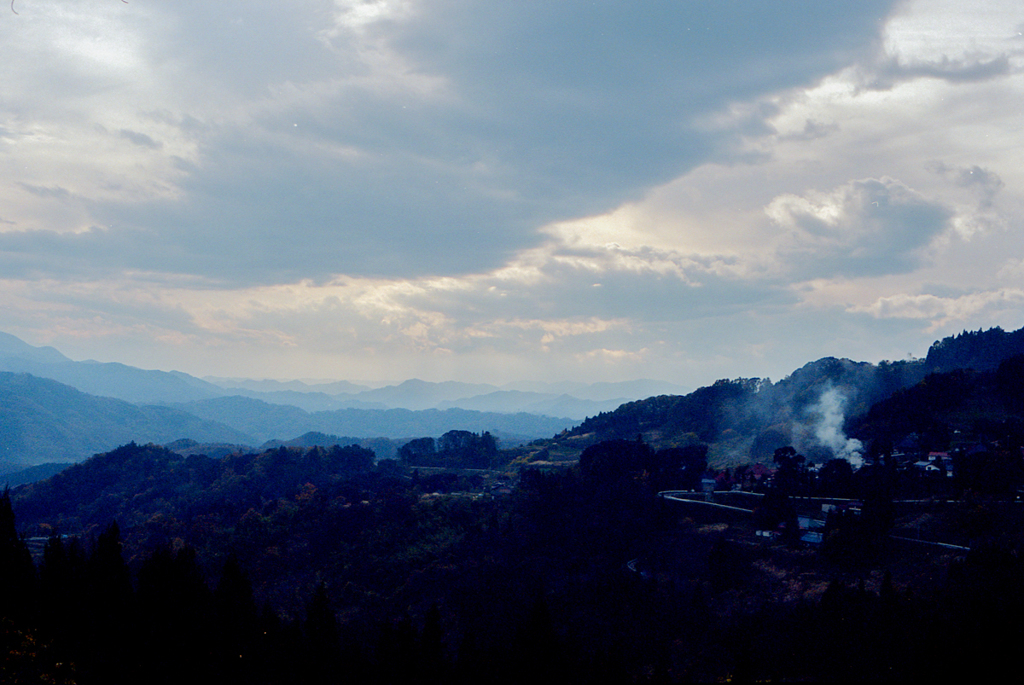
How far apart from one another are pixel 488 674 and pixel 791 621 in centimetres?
2922

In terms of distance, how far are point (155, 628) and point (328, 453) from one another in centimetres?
13704

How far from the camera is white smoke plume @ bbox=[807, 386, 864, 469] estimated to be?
13650cm

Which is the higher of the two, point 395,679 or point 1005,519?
point 1005,519

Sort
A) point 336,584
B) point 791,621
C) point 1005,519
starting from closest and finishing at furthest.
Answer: point 791,621
point 1005,519
point 336,584

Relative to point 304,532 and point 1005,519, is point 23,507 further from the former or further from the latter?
point 1005,519

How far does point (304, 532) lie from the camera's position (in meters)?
122

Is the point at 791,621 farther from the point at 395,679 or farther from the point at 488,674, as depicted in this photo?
the point at 395,679

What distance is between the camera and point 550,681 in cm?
5769

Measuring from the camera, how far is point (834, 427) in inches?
6526

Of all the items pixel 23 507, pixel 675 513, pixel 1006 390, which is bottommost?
pixel 23 507

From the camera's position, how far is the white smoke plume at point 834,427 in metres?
136

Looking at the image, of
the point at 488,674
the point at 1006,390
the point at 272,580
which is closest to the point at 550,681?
the point at 488,674

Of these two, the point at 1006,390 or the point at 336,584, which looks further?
the point at 1006,390

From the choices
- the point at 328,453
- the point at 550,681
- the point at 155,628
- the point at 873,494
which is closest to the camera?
the point at 550,681
